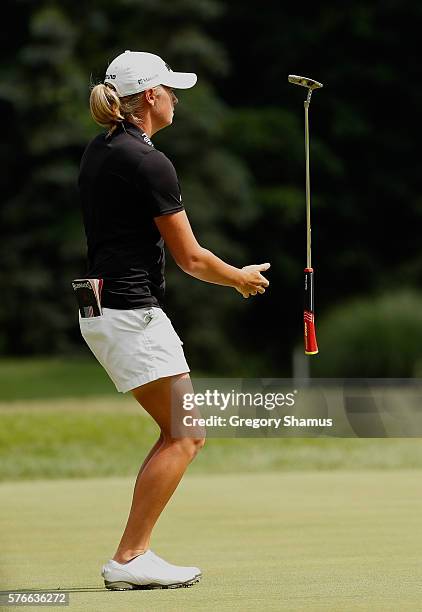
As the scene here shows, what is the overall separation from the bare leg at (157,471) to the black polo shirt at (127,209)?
27 cm

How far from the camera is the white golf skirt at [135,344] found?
471 cm

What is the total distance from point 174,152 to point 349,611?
70.8 feet

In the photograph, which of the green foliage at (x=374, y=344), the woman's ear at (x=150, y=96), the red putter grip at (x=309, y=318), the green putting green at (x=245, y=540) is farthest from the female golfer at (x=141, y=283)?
the green foliage at (x=374, y=344)

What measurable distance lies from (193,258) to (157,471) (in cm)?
69

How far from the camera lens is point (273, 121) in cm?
2670

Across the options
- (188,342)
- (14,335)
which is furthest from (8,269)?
(188,342)

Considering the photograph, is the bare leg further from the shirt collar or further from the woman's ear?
the woman's ear

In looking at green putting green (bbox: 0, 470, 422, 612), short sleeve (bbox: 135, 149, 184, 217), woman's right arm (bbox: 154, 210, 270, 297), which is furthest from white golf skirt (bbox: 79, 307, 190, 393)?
green putting green (bbox: 0, 470, 422, 612)

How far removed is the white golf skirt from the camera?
15.5ft

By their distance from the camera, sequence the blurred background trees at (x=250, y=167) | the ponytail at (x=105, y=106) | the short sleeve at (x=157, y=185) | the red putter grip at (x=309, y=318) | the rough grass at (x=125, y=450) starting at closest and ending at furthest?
the short sleeve at (x=157, y=185) → the ponytail at (x=105, y=106) → the red putter grip at (x=309, y=318) → the rough grass at (x=125, y=450) → the blurred background trees at (x=250, y=167)

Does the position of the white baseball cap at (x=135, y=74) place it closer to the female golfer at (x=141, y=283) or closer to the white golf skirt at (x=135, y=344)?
the female golfer at (x=141, y=283)

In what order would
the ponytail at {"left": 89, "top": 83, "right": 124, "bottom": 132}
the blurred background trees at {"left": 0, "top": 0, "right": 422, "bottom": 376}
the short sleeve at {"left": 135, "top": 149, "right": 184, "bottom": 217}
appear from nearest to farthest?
1. the short sleeve at {"left": 135, "top": 149, "right": 184, "bottom": 217}
2. the ponytail at {"left": 89, "top": 83, "right": 124, "bottom": 132}
3. the blurred background trees at {"left": 0, "top": 0, "right": 422, "bottom": 376}

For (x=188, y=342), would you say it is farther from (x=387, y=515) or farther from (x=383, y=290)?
(x=387, y=515)

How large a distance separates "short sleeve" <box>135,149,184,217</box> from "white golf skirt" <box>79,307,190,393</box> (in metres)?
0.33
